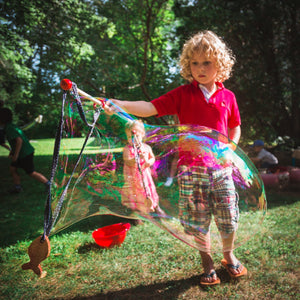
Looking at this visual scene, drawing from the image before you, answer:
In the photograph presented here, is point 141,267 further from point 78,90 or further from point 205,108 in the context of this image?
point 78,90

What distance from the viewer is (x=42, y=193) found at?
5.37 metres

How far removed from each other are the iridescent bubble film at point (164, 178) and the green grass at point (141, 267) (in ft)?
1.22

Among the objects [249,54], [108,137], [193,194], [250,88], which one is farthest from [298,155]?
[108,137]

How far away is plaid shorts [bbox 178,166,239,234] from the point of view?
193cm

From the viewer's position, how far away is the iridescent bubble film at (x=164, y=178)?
1.92 metres

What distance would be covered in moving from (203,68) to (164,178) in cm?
88

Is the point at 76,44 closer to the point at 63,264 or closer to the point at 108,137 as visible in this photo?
the point at 108,137

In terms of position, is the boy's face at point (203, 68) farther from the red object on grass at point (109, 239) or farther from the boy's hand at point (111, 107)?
the red object on grass at point (109, 239)

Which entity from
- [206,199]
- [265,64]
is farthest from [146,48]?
[265,64]

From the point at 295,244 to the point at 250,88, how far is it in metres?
4.35

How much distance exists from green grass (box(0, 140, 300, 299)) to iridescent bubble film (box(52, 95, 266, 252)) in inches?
14.6

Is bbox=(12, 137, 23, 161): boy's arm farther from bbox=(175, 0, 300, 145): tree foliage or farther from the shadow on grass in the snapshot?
bbox=(175, 0, 300, 145): tree foliage

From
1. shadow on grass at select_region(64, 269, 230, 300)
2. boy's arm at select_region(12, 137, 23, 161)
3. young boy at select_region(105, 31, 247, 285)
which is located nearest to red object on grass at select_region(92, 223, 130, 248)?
shadow on grass at select_region(64, 269, 230, 300)

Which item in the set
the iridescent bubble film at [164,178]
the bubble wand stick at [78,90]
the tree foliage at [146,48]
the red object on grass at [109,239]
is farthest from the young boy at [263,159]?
the bubble wand stick at [78,90]
